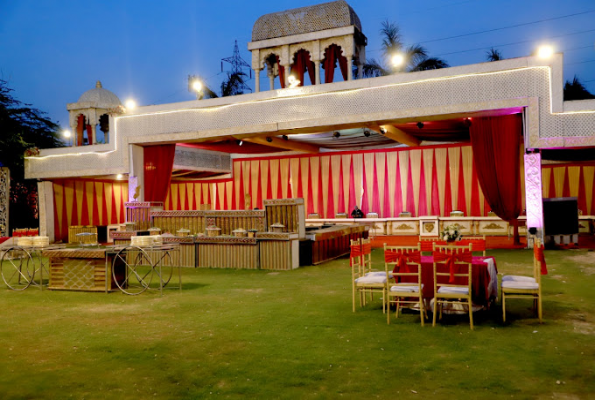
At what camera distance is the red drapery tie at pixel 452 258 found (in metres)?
5.04

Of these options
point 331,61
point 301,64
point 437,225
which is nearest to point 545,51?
point 331,61

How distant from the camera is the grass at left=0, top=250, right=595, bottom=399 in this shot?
3451 millimetres

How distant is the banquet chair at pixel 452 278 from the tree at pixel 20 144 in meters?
14.4

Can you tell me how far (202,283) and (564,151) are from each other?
11.4 metres

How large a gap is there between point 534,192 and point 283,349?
7.99 m

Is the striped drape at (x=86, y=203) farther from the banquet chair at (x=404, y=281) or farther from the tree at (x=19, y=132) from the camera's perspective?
the banquet chair at (x=404, y=281)

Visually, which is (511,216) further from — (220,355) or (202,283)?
(220,355)

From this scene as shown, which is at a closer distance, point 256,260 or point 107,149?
point 256,260

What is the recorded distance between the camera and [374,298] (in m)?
6.52

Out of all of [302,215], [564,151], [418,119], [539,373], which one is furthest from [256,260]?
[564,151]

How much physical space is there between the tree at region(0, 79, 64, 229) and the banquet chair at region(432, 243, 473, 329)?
1444cm

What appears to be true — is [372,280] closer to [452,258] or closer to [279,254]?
[452,258]

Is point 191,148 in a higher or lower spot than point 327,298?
higher

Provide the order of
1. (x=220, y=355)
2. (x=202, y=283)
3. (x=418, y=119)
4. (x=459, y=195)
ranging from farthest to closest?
(x=459, y=195), (x=418, y=119), (x=202, y=283), (x=220, y=355)
